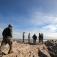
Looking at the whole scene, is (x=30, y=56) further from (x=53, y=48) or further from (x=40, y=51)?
(x=53, y=48)

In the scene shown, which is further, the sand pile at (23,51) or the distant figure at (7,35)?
the sand pile at (23,51)

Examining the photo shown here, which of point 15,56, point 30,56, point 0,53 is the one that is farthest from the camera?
point 30,56

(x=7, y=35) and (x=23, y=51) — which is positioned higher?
(x=7, y=35)

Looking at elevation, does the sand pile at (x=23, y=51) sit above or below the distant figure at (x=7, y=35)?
below

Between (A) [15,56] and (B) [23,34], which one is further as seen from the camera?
(B) [23,34]

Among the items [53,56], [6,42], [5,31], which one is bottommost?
[53,56]

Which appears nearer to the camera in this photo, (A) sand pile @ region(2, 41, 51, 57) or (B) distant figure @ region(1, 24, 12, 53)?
(B) distant figure @ region(1, 24, 12, 53)

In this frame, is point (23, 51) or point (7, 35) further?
point (23, 51)

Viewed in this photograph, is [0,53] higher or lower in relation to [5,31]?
lower

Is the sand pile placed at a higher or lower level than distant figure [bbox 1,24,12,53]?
lower

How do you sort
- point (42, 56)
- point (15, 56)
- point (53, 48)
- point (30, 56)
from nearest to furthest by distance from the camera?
point (15, 56)
point (30, 56)
point (42, 56)
point (53, 48)

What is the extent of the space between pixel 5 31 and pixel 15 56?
2.12m

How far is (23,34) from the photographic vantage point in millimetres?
26578

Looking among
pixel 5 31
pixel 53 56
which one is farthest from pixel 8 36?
pixel 53 56
